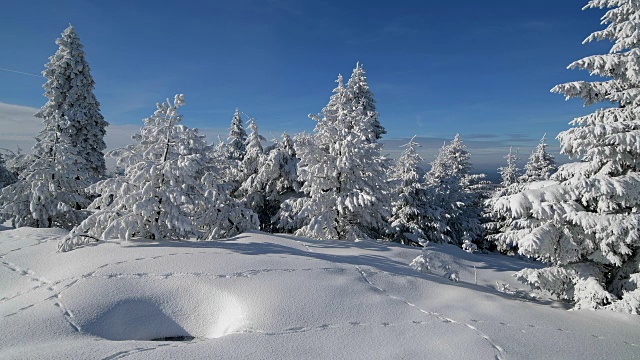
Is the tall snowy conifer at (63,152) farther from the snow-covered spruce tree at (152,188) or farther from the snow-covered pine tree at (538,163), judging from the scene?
the snow-covered pine tree at (538,163)

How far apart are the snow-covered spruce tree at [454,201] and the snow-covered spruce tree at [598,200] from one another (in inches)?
A: 525

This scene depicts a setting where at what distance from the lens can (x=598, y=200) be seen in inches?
297

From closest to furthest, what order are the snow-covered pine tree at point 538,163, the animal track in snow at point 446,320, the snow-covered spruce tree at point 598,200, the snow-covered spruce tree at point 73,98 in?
1. the animal track in snow at point 446,320
2. the snow-covered spruce tree at point 598,200
3. the snow-covered spruce tree at point 73,98
4. the snow-covered pine tree at point 538,163

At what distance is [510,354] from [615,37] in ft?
26.3

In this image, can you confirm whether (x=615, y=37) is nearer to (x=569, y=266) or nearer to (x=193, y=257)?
(x=569, y=266)

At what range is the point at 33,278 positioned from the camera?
7.41 m

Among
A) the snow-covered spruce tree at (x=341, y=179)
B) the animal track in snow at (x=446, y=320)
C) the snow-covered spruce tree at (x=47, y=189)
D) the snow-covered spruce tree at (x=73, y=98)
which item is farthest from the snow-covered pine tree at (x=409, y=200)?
the snow-covered spruce tree at (x=73, y=98)

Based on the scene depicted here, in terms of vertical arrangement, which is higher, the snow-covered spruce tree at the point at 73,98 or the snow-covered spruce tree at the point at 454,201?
the snow-covered spruce tree at the point at 73,98

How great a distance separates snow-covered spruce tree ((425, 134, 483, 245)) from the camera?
2217cm

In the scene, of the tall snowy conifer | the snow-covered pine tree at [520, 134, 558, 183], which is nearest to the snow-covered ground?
the tall snowy conifer

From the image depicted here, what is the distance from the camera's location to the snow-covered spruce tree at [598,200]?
7.02 metres

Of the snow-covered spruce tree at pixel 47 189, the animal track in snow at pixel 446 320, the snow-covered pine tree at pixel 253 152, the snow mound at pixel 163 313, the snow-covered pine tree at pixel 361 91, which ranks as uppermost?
the snow-covered pine tree at pixel 361 91

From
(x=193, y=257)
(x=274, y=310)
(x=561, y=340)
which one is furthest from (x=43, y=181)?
(x=561, y=340)

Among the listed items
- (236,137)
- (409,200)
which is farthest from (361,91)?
(236,137)
